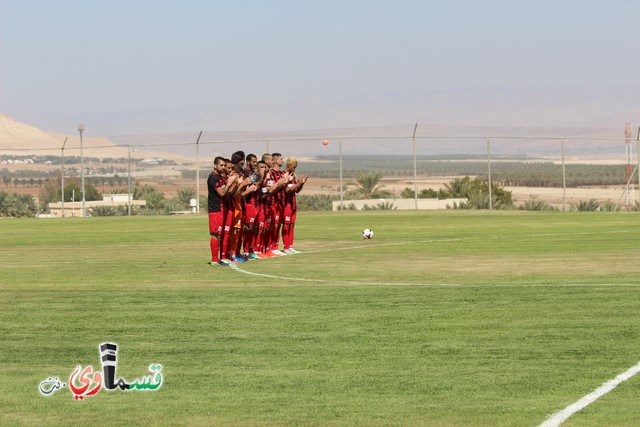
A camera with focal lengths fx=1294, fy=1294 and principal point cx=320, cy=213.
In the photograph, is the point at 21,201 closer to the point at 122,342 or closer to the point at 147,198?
the point at 147,198

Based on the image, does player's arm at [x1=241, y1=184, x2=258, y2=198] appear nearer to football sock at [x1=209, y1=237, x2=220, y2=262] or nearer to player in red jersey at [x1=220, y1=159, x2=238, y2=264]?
player in red jersey at [x1=220, y1=159, x2=238, y2=264]

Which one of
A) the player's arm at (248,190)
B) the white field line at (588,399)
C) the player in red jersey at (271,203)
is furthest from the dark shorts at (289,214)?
the white field line at (588,399)

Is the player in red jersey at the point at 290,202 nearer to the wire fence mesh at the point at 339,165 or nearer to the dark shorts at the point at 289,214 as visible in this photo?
the dark shorts at the point at 289,214

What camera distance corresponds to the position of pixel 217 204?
2358 centimetres

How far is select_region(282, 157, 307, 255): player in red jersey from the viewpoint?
84.4ft

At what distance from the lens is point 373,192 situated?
78125mm

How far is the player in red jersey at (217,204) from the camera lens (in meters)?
23.3

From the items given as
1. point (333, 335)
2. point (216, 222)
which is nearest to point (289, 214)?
point (216, 222)

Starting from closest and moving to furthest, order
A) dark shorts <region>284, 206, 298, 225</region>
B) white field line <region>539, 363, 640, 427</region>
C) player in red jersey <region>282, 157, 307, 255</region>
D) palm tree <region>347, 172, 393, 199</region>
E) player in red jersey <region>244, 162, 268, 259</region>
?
white field line <region>539, 363, 640, 427</region> → player in red jersey <region>244, 162, 268, 259</region> → player in red jersey <region>282, 157, 307, 255</region> → dark shorts <region>284, 206, 298, 225</region> → palm tree <region>347, 172, 393, 199</region>

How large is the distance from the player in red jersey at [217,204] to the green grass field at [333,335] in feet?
1.84

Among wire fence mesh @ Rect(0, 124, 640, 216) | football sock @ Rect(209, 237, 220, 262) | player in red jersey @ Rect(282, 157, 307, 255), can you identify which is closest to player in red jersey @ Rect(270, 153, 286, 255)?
player in red jersey @ Rect(282, 157, 307, 255)

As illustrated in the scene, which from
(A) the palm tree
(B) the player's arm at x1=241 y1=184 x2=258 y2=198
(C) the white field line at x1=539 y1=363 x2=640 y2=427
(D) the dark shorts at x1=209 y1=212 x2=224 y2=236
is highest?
(A) the palm tree

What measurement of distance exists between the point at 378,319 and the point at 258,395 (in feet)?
14.4

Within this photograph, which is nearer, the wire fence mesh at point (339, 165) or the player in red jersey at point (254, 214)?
the player in red jersey at point (254, 214)
